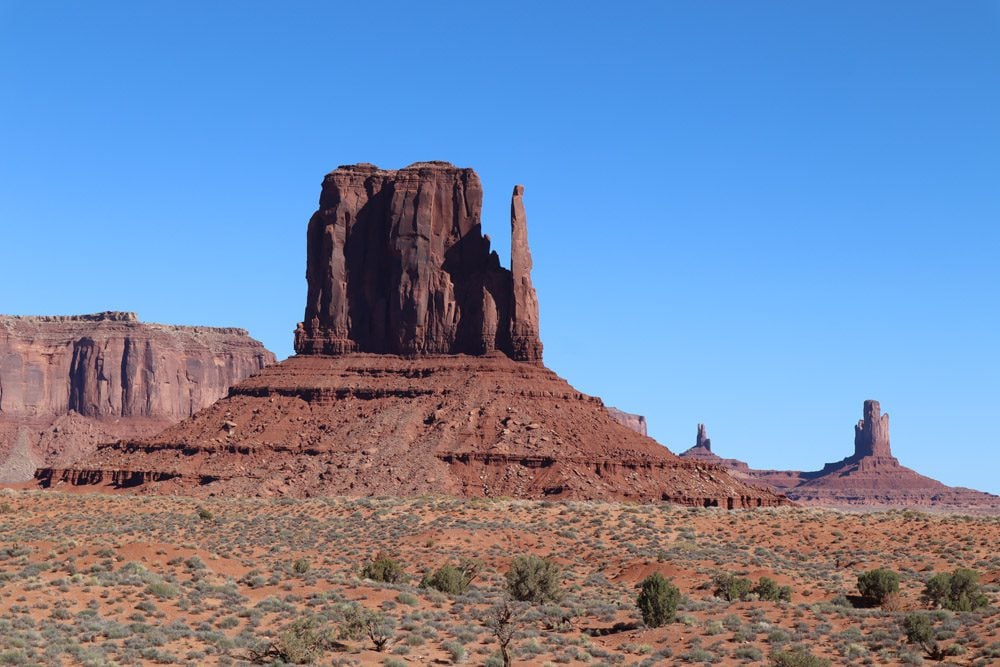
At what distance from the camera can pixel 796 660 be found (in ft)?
122

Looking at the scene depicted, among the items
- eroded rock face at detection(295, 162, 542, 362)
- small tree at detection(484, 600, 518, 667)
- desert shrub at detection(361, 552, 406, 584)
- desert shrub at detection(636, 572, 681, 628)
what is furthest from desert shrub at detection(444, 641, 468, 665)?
eroded rock face at detection(295, 162, 542, 362)

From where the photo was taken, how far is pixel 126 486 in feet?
336

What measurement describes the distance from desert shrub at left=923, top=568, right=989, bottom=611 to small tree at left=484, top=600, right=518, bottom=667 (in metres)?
13.4

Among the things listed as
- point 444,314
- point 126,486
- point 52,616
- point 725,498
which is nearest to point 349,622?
point 52,616

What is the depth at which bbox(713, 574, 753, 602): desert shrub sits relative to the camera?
5119 cm

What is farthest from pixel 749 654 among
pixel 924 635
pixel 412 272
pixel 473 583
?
pixel 412 272

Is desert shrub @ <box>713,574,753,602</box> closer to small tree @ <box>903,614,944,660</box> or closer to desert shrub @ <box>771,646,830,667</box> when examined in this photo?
small tree @ <box>903,614,944,660</box>

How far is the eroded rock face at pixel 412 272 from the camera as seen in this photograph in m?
112

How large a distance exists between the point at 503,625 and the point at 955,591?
15.9m

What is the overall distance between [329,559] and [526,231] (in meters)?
51.4

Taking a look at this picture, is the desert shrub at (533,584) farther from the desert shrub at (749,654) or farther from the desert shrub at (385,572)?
the desert shrub at (749,654)

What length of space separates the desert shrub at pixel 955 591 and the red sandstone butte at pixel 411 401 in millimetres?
43001

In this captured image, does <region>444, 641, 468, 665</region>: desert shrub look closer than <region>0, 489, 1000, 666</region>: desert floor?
Yes

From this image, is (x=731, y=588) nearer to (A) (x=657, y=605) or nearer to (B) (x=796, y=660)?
(A) (x=657, y=605)
